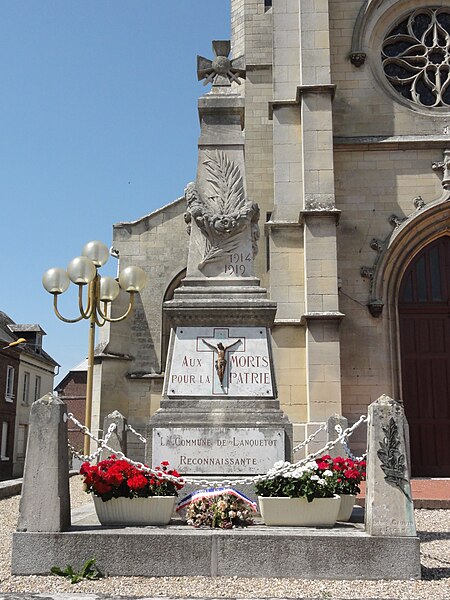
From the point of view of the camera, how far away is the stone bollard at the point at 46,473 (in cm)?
536

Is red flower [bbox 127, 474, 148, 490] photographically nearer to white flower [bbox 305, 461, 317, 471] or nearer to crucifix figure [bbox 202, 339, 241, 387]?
white flower [bbox 305, 461, 317, 471]

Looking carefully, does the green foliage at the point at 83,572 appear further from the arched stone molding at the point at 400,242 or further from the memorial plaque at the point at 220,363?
the arched stone molding at the point at 400,242

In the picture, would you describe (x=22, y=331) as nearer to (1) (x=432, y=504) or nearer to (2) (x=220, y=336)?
(1) (x=432, y=504)

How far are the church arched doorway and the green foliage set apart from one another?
10637 millimetres

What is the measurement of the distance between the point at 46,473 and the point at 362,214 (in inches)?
430

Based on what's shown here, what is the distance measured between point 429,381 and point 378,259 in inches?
116

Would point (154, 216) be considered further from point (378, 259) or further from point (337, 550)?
point (337, 550)

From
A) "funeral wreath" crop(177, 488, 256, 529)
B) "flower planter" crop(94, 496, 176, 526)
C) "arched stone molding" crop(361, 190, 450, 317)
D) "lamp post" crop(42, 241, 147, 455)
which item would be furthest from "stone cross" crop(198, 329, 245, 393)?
"arched stone molding" crop(361, 190, 450, 317)

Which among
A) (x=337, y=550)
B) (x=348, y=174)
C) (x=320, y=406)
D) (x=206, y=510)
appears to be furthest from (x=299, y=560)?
(x=348, y=174)

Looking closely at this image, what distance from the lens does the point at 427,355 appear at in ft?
48.9

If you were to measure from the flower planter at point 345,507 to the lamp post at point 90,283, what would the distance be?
239 inches

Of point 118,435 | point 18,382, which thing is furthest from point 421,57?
point 18,382

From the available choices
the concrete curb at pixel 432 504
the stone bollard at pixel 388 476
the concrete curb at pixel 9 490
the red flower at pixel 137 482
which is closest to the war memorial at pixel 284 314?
the stone bollard at pixel 388 476

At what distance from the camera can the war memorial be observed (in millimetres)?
5246
